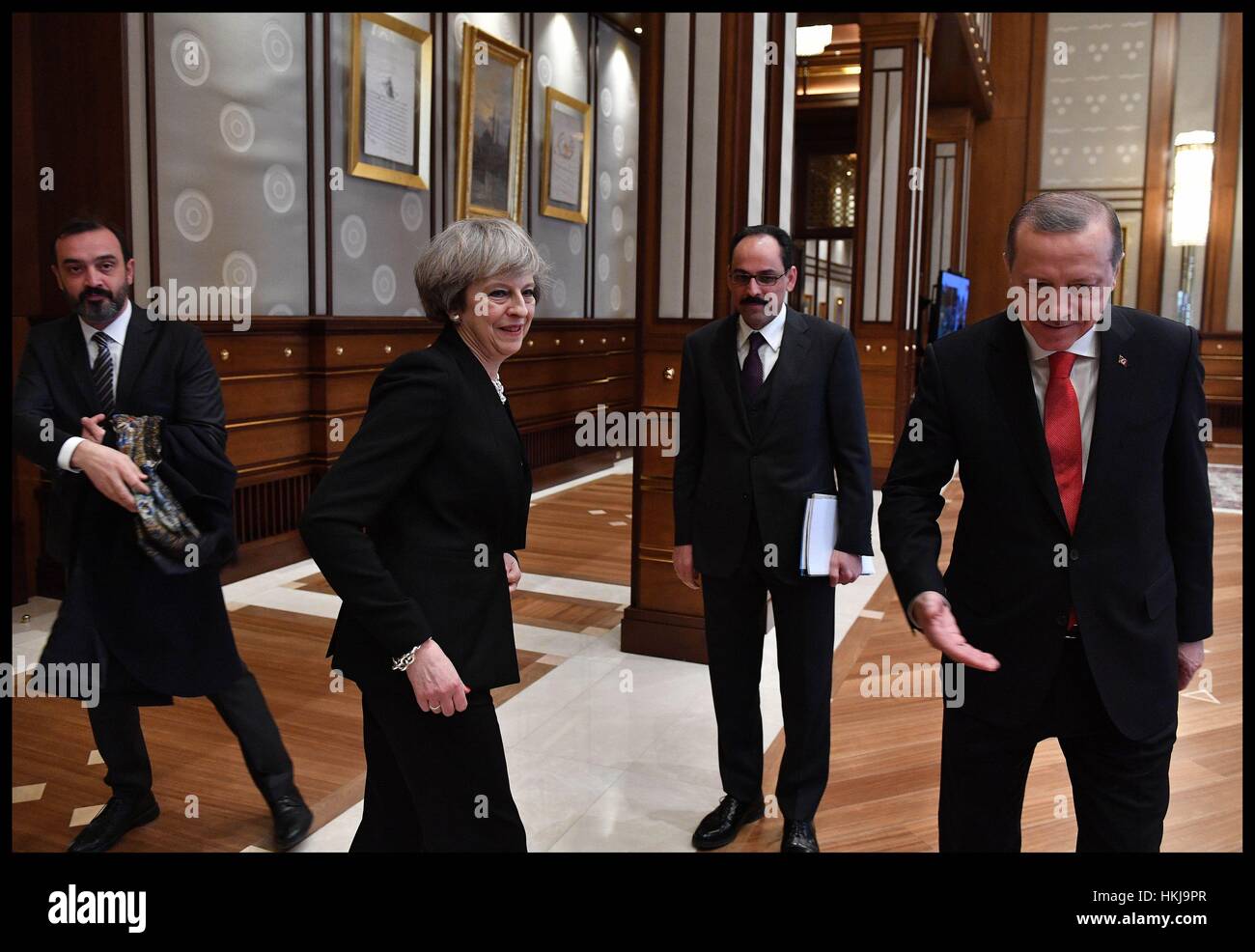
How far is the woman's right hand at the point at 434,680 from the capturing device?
64.4 inches

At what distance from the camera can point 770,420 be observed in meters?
2.72

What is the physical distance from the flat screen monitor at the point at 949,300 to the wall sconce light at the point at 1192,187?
282cm

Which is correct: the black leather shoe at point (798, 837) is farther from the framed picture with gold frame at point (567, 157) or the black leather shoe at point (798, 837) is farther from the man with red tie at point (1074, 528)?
the framed picture with gold frame at point (567, 157)

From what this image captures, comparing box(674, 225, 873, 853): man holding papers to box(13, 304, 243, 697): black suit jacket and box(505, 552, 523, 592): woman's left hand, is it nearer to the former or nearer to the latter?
box(505, 552, 523, 592): woman's left hand

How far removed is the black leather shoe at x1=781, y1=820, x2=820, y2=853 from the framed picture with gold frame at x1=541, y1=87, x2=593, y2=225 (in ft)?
22.5

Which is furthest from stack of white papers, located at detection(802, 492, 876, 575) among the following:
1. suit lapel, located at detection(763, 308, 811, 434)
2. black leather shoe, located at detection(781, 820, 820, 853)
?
black leather shoe, located at detection(781, 820, 820, 853)

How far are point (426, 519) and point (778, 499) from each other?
1208mm

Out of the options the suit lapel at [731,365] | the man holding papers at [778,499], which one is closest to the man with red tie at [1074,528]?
the man holding papers at [778,499]

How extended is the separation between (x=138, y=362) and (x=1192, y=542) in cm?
238

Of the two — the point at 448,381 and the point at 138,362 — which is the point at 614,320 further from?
the point at 448,381

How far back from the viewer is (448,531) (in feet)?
5.69

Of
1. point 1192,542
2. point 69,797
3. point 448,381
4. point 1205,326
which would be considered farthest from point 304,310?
point 1205,326

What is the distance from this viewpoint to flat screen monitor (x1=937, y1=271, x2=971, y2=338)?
10266 millimetres

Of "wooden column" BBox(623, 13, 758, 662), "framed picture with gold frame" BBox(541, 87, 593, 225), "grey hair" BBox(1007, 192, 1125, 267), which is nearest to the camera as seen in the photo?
"grey hair" BBox(1007, 192, 1125, 267)
